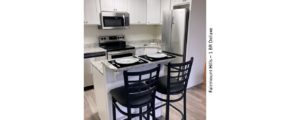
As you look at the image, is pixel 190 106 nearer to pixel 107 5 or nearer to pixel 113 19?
pixel 113 19

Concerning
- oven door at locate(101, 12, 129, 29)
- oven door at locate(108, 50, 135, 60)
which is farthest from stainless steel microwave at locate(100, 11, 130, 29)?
oven door at locate(108, 50, 135, 60)

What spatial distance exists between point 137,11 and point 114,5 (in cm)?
55

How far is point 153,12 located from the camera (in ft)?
11.9

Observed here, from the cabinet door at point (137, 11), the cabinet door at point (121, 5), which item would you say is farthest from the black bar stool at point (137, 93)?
the cabinet door at point (137, 11)

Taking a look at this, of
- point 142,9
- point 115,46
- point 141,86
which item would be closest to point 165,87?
point 141,86

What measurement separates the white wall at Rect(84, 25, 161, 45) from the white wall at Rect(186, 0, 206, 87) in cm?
132
